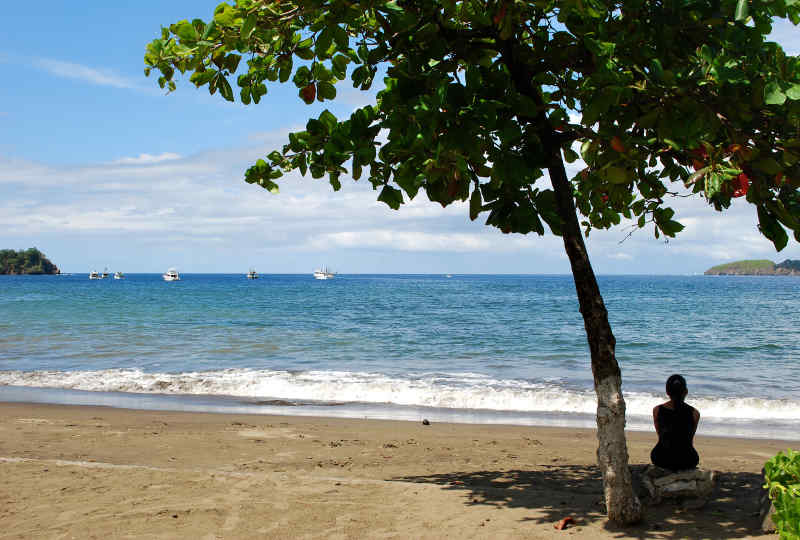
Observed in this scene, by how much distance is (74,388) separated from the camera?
→ 15.5 m

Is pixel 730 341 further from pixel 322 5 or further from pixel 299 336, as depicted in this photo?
pixel 322 5

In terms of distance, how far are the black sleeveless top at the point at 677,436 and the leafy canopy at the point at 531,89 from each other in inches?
78.0

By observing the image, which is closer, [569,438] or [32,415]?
[569,438]

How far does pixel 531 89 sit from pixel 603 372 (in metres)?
2.30

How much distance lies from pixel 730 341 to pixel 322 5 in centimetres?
2822

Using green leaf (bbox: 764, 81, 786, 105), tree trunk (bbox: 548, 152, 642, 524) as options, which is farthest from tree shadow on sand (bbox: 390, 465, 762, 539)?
green leaf (bbox: 764, 81, 786, 105)

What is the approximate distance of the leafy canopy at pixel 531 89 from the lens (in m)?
3.71

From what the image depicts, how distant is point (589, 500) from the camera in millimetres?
5945

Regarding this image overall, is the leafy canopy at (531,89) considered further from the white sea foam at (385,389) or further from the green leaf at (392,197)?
the white sea foam at (385,389)

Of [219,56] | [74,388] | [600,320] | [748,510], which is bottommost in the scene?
[74,388]

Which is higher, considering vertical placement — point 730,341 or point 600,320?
point 600,320

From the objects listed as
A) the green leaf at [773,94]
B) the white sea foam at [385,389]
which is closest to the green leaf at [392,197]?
the green leaf at [773,94]

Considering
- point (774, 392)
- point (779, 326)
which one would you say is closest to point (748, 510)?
point (774, 392)

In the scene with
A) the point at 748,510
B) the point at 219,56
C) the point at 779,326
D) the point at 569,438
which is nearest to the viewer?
the point at 219,56
